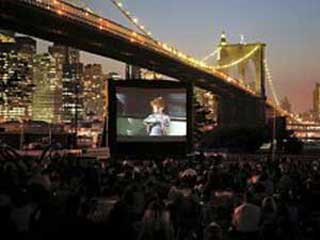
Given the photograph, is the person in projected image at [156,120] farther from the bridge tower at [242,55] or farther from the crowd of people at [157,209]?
the bridge tower at [242,55]

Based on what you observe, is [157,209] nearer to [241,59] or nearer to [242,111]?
[242,111]

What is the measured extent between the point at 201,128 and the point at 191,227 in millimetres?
56661

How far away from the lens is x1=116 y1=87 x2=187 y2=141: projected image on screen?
90.1ft

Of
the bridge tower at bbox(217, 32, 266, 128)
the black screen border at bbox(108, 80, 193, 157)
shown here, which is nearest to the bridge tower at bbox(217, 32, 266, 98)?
the bridge tower at bbox(217, 32, 266, 128)

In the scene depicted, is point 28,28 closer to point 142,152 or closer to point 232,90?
point 142,152

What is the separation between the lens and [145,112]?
2747 centimetres

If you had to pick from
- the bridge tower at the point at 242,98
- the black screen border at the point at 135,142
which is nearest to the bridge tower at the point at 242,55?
the bridge tower at the point at 242,98

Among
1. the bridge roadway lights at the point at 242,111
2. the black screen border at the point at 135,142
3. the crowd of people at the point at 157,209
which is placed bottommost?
the crowd of people at the point at 157,209

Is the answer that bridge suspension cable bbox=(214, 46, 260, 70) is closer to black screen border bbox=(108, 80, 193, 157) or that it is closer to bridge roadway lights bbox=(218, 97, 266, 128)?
bridge roadway lights bbox=(218, 97, 266, 128)

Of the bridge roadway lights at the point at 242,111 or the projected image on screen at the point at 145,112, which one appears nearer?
the projected image on screen at the point at 145,112

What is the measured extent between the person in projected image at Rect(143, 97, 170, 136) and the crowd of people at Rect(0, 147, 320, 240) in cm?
1399

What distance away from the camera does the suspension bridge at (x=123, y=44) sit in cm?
3709

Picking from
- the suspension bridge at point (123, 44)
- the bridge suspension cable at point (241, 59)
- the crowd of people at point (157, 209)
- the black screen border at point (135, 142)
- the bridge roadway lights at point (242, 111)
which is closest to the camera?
the crowd of people at point (157, 209)

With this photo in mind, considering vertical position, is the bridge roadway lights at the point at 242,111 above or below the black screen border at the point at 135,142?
above
